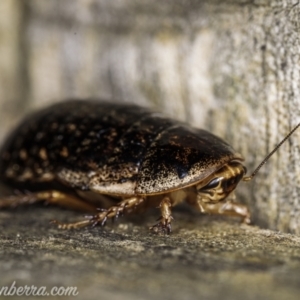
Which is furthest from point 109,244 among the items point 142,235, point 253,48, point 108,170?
point 253,48

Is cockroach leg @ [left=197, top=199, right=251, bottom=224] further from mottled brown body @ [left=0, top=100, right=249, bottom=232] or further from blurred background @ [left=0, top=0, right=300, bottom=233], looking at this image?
blurred background @ [left=0, top=0, right=300, bottom=233]

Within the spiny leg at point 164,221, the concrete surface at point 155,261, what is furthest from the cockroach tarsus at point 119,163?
the concrete surface at point 155,261

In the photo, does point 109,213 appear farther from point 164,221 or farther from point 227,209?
point 227,209

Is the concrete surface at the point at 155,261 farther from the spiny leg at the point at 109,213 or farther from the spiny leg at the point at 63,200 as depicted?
the spiny leg at the point at 63,200

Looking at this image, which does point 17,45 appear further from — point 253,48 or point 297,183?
point 297,183

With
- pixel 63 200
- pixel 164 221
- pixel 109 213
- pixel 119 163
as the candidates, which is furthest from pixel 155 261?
pixel 63 200

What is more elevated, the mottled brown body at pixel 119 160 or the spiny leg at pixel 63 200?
the mottled brown body at pixel 119 160
